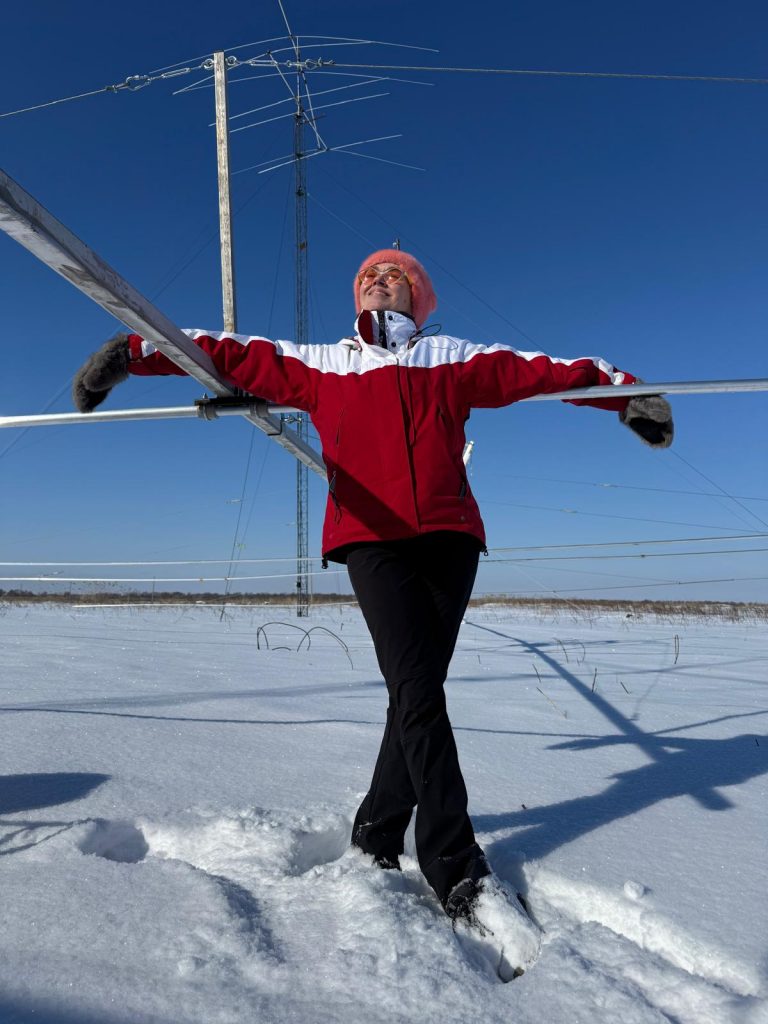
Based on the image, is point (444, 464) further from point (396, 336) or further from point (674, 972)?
point (674, 972)

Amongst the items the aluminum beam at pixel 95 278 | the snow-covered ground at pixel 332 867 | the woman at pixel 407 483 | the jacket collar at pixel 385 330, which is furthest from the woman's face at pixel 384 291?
the snow-covered ground at pixel 332 867

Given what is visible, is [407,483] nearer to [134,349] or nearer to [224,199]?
[134,349]

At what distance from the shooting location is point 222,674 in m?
3.59

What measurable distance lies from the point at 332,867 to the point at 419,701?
1.20ft

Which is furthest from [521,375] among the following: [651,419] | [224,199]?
[224,199]

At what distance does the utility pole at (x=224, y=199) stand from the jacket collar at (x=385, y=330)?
787mm

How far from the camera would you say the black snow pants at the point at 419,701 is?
1196mm

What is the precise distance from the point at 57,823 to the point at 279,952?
27.0 inches

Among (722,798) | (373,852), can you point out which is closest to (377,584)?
(373,852)

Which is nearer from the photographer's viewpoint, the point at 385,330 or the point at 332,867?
the point at 332,867

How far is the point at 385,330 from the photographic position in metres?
1.71

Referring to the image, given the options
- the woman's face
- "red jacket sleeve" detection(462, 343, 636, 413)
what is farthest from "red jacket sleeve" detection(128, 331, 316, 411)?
"red jacket sleeve" detection(462, 343, 636, 413)

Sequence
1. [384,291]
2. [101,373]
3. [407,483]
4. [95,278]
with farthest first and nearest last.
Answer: [384,291], [101,373], [407,483], [95,278]

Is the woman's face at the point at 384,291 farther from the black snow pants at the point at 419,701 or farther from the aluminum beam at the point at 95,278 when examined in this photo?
the black snow pants at the point at 419,701
